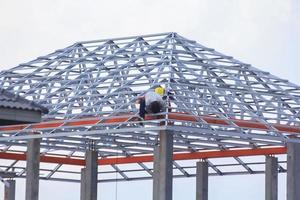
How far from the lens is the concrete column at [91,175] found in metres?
49.6

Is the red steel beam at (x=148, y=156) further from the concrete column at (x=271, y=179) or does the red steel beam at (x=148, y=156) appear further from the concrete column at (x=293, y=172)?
the concrete column at (x=293, y=172)

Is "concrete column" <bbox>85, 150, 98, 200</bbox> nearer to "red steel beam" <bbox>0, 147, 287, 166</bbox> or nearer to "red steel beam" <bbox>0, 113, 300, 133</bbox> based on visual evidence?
"red steel beam" <bbox>0, 147, 287, 166</bbox>

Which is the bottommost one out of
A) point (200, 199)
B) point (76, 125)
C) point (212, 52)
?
point (200, 199)

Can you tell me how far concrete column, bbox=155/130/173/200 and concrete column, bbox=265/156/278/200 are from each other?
9.57m

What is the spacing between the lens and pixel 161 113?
3866 centimetres

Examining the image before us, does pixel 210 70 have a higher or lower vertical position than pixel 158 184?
higher

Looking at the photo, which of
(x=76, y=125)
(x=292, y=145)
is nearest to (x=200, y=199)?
(x=292, y=145)

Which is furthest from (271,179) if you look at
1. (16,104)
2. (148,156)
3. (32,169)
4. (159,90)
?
(16,104)

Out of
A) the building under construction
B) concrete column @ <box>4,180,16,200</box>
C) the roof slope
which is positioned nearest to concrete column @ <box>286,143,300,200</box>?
the building under construction

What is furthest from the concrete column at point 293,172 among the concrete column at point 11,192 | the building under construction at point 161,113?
the concrete column at point 11,192

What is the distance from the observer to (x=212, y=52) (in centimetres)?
4525

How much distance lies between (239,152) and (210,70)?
6.27 meters

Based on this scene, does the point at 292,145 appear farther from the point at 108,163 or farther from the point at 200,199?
the point at 108,163

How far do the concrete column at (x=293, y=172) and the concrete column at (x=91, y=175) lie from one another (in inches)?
357
